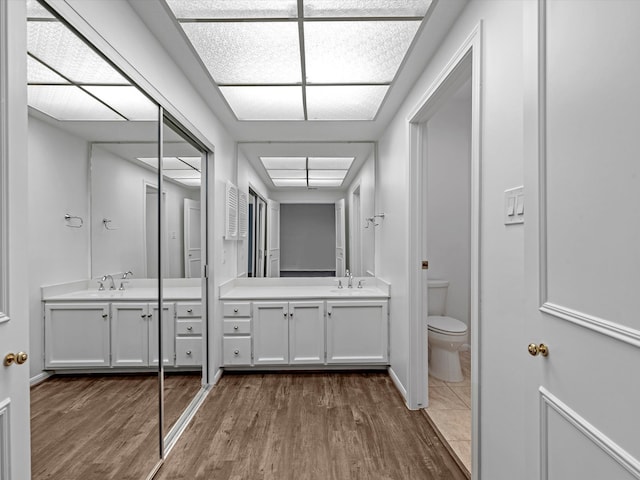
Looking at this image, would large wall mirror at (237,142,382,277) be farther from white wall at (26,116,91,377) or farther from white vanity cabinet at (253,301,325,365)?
white wall at (26,116,91,377)

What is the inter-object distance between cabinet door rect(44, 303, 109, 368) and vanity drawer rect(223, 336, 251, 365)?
1.76m

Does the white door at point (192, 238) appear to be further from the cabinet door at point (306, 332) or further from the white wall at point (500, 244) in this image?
the white wall at point (500, 244)

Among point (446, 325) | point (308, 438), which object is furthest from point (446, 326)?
point (308, 438)

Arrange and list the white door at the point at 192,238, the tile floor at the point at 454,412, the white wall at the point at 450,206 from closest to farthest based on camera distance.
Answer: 1. the tile floor at the point at 454,412
2. the white door at the point at 192,238
3. the white wall at the point at 450,206

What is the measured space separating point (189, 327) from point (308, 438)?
109 centimetres

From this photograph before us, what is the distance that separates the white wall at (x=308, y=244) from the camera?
3.80m

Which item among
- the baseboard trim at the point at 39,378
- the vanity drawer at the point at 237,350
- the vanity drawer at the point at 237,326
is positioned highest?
the baseboard trim at the point at 39,378

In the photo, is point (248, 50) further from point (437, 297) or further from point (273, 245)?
point (437, 297)

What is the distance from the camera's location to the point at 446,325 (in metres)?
3.12

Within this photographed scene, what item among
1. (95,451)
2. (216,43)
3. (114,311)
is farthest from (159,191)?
(95,451)

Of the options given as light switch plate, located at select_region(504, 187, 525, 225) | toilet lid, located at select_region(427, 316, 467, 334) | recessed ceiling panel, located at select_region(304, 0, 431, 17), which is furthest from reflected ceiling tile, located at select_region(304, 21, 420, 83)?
toilet lid, located at select_region(427, 316, 467, 334)

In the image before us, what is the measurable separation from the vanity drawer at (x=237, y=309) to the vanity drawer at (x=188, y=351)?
0.53 m

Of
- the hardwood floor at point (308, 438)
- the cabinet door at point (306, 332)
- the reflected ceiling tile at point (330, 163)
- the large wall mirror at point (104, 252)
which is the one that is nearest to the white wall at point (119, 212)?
the large wall mirror at point (104, 252)

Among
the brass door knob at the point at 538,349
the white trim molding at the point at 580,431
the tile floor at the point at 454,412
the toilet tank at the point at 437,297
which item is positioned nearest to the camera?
the white trim molding at the point at 580,431
